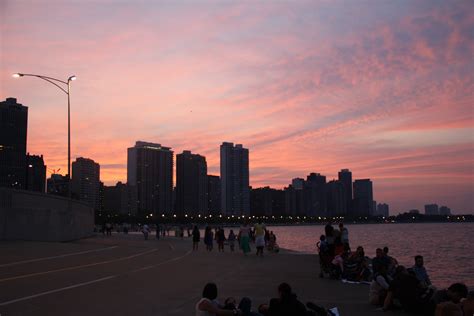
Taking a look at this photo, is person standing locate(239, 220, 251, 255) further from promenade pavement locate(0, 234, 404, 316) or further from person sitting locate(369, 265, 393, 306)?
person sitting locate(369, 265, 393, 306)

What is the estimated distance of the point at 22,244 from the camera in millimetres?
29672

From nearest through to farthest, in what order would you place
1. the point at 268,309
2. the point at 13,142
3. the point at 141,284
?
1. the point at 268,309
2. the point at 141,284
3. the point at 13,142

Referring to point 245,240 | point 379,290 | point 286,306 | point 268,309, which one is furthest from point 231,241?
point 286,306

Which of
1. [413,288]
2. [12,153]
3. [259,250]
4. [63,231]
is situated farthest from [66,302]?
[12,153]

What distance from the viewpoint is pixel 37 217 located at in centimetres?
3672

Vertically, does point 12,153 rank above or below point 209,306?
above

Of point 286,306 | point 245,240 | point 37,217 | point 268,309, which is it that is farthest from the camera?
point 37,217

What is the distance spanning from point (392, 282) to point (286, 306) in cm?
393

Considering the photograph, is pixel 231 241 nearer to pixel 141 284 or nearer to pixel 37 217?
pixel 37 217

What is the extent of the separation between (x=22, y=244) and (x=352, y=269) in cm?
2070

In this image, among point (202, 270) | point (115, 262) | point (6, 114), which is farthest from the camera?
point (6, 114)

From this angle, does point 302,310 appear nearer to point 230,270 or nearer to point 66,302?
point 66,302

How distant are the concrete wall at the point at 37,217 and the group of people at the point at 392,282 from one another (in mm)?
21938

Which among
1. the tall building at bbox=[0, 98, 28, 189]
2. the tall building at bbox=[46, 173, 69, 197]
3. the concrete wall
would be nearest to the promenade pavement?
the concrete wall
